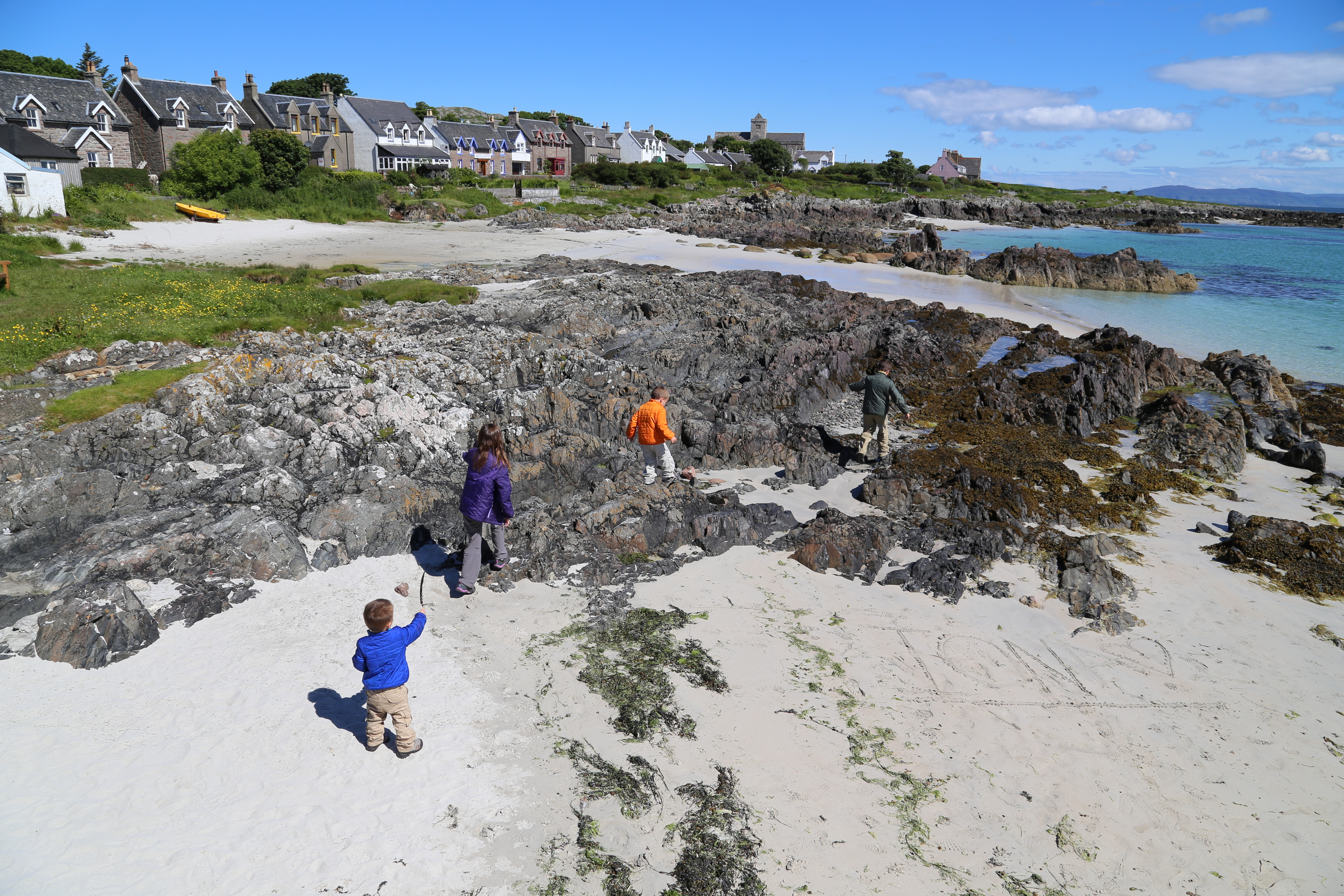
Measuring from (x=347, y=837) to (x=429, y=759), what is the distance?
912mm

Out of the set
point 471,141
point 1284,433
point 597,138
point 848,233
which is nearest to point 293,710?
point 1284,433

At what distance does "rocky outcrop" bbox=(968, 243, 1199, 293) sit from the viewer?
3906cm

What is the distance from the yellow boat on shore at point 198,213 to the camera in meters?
41.1

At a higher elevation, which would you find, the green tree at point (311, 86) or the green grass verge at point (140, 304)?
the green tree at point (311, 86)

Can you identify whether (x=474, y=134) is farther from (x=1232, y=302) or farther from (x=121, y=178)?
(x=1232, y=302)

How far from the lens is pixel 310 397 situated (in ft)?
43.4

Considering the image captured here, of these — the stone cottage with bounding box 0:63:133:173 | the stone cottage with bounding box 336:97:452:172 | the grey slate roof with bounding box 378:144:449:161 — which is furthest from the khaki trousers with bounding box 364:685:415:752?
the grey slate roof with bounding box 378:144:449:161

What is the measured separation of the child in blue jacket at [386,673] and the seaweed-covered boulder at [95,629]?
123 inches

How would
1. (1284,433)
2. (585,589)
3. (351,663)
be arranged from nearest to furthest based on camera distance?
(351,663) < (585,589) < (1284,433)

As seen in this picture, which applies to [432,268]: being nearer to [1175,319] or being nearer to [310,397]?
[310,397]

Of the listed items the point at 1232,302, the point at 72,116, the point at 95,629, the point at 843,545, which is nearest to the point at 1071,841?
the point at 843,545

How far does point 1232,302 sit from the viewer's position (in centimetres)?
3719

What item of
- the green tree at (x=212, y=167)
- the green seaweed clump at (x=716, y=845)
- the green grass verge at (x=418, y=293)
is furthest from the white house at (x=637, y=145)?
the green seaweed clump at (x=716, y=845)

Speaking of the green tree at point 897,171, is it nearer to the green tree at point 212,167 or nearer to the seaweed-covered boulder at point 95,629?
the green tree at point 212,167
